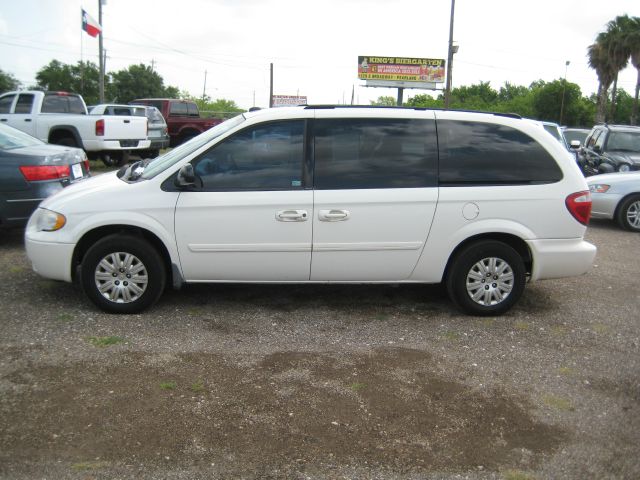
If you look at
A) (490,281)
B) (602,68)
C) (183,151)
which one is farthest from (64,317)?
(602,68)

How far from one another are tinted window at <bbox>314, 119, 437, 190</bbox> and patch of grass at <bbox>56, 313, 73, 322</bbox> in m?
2.37

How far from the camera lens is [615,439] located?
343 cm

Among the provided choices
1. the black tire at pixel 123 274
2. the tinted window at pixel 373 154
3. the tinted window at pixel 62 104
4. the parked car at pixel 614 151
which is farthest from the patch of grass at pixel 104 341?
the parked car at pixel 614 151

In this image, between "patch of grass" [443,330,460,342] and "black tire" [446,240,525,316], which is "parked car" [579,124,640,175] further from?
"patch of grass" [443,330,460,342]

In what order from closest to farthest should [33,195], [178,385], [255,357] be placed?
1. [178,385]
2. [255,357]
3. [33,195]

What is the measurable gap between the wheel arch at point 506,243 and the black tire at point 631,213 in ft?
19.0

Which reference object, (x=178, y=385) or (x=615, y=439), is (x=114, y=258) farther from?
(x=615, y=439)

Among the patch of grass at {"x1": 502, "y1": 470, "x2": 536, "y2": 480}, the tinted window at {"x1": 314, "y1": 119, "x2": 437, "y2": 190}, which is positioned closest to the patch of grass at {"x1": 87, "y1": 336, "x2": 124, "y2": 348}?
the tinted window at {"x1": 314, "y1": 119, "x2": 437, "y2": 190}

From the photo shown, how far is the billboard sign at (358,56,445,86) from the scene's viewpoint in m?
39.6

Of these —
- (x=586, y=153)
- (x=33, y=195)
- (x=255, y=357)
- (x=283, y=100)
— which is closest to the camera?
(x=255, y=357)

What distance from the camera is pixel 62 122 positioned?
43.6 ft

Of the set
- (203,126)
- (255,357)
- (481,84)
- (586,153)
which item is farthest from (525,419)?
(481,84)

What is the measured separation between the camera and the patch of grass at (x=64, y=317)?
Answer: 4.95m

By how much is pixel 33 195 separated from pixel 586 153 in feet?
40.8
